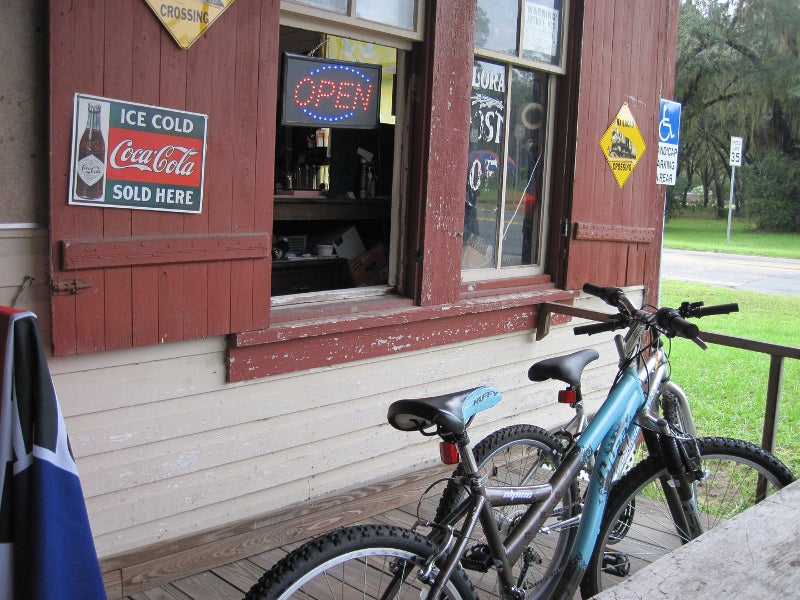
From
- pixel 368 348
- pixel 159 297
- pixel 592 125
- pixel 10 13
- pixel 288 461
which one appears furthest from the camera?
pixel 592 125

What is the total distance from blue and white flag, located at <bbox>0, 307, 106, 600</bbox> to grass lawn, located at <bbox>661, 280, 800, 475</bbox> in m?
5.37

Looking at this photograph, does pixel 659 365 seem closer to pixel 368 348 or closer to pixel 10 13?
pixel 368 348

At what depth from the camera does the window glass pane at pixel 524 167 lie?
4.64 meters

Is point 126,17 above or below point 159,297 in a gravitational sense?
above

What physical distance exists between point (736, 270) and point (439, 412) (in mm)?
15981

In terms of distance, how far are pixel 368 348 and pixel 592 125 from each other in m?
2.04

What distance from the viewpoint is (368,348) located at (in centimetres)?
376

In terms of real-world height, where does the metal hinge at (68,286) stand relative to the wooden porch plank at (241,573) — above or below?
above

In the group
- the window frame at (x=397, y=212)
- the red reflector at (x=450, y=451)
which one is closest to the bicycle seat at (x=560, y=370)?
the red reflector at (x=450, y=451)

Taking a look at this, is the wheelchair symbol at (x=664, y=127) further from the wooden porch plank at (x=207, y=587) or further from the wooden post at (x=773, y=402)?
the wooden porch plank at (x=207, y=587)

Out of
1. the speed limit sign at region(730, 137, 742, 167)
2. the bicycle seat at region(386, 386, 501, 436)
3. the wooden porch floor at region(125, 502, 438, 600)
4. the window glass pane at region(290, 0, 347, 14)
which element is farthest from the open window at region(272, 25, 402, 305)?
the speed limit sign at region(730, 137, 742, 167)

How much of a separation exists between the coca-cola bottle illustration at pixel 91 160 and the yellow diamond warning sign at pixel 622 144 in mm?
3091

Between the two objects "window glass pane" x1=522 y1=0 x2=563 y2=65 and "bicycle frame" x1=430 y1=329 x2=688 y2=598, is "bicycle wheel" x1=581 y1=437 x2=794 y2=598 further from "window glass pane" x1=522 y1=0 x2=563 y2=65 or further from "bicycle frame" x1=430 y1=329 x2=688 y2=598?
"window glass pane" x1=522 y1=0 x2=563 y2=65

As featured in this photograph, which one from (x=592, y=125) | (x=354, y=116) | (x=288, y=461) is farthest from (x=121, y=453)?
(x=592, y=125)
